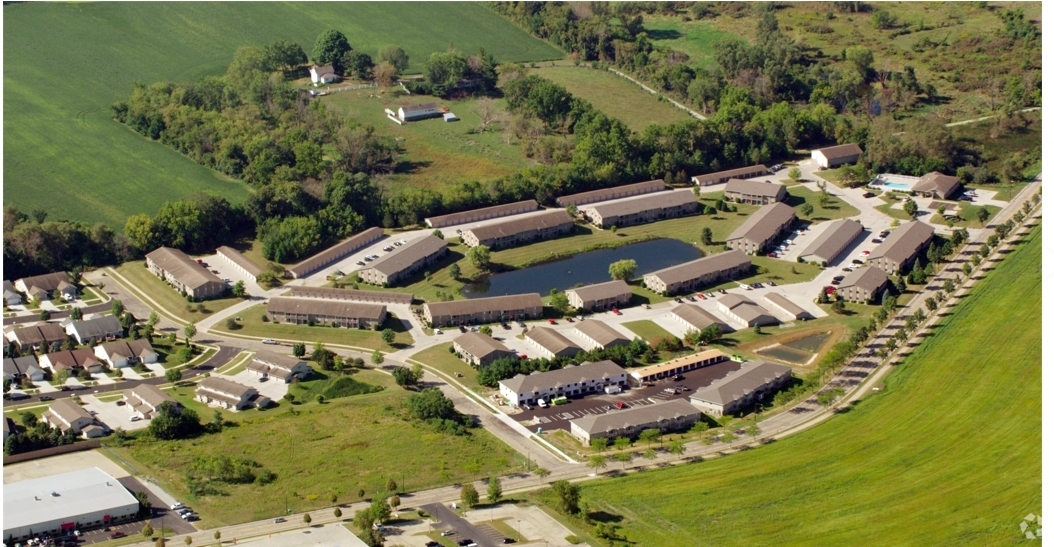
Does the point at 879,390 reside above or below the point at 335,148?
below

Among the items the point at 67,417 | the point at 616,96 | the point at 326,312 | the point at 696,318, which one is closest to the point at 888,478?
the point at 696,318

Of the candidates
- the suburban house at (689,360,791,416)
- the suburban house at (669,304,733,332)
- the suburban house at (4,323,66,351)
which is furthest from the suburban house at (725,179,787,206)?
the suburban house at (4,323,66,351)

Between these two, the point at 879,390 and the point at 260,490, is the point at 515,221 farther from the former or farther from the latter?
the point at 260,490

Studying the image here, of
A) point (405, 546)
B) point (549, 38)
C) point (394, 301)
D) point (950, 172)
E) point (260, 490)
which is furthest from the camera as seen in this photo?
point (549, 38)

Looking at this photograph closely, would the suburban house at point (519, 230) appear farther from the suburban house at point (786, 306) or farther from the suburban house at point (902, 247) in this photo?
the suburban house at point (902, 247)

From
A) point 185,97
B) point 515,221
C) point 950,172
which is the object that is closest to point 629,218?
point 515,221

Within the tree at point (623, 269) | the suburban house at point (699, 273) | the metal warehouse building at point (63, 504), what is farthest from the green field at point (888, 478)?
the metal warehouse building at point (63, 504)

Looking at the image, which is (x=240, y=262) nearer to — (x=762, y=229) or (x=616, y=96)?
(x=762, y=229)
